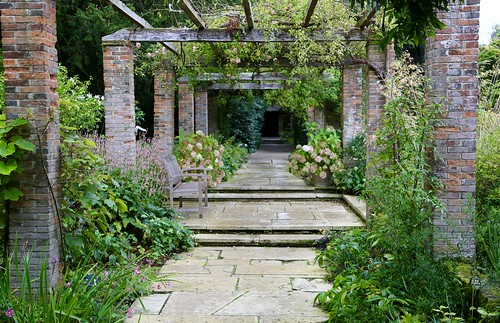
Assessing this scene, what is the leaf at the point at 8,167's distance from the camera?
143 inches

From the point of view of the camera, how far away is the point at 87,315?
10.9ft

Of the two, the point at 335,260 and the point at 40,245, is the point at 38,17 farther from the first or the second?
the point at 335,260

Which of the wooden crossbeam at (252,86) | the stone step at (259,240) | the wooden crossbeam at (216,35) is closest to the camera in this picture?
the stone step at (259,240)

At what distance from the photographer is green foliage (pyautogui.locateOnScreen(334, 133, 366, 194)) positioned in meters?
9.88

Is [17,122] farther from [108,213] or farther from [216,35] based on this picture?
[216,35]

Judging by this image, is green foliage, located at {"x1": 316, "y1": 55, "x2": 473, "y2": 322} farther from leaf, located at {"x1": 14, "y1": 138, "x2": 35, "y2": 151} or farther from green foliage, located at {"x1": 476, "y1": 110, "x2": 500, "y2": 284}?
leaf, located at {"x1": 14, "y1": 138, "x2": 35, "y2": 151}

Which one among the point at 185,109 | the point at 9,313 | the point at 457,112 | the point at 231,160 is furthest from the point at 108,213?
the point at 185,109

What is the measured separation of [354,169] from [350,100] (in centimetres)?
154

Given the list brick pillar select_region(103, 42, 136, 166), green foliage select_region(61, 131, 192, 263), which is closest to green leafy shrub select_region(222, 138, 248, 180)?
brick pillar select_region(103, 42, 136, 166)

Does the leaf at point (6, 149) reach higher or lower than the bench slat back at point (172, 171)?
higher

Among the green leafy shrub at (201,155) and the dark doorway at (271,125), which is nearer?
the green leafy shrub at (201,155)

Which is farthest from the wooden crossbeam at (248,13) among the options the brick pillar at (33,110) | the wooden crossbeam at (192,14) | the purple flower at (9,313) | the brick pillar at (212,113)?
the brick pillar at (212,113)

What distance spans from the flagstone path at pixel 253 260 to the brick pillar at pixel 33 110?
97 cm

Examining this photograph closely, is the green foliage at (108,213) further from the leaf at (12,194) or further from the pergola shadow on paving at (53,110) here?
the leaf at (12,194)
